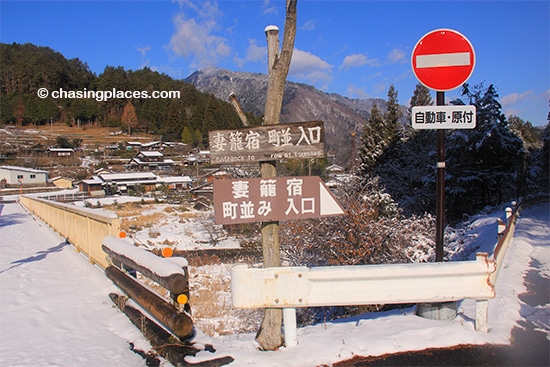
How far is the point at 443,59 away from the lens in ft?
15.1

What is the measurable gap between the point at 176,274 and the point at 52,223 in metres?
14.2

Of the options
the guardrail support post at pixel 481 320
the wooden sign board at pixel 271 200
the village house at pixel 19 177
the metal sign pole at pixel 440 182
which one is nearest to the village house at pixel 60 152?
the village house at pixel 19 177

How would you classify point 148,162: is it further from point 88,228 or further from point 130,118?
point 88,228

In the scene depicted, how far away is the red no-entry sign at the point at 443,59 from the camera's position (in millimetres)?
4539

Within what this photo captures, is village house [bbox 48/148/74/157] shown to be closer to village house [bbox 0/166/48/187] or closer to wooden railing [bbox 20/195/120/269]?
village house [bbox 0/166/48/187]

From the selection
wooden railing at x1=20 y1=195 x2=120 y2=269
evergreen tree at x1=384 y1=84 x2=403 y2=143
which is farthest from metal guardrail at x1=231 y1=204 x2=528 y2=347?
evergreen tree at x1=384 y1=84 x2=403 y2=143

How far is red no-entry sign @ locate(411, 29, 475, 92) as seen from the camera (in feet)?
14.9

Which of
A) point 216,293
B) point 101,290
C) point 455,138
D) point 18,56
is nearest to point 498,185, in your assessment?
point 455,138

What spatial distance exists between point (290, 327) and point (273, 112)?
87.3 inches

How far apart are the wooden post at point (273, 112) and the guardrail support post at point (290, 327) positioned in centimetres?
14

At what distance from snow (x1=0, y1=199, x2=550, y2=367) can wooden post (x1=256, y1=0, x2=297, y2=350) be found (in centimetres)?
20

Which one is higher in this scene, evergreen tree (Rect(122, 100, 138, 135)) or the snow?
evergreen tree (Rect(122, 100, 138, 135))

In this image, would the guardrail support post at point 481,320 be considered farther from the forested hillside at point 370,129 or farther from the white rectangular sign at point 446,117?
the forested hillside at point 370,129

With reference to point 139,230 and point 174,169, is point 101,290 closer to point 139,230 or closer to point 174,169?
point 139,230
